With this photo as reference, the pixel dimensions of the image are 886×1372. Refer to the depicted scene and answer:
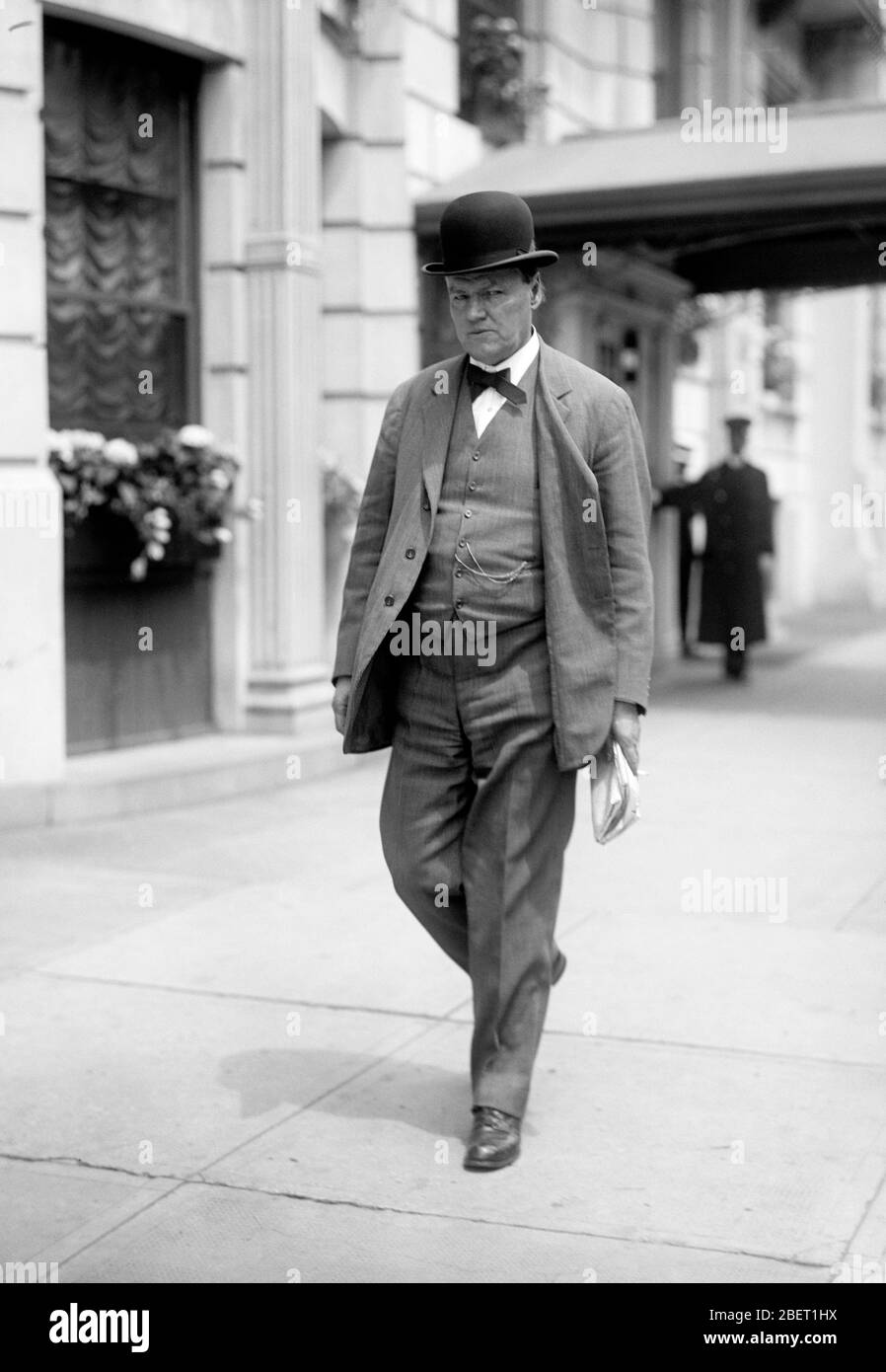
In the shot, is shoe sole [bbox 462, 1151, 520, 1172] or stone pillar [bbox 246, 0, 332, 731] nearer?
shoe sole [bbox 462, 1151, 520, 1172]

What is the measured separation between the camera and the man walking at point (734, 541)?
1534cm

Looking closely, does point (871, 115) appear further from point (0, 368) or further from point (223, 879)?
point (223, 879)

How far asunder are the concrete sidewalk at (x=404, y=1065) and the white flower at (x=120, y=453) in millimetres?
1891

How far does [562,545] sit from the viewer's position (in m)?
4.21

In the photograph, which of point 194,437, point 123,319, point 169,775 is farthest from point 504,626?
point 123,319

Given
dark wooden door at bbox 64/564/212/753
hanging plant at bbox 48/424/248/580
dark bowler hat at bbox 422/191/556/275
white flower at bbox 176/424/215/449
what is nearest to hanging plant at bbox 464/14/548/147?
hanging plant at bbox 48/424/248/580

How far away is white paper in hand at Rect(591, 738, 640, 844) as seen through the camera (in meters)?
4.25

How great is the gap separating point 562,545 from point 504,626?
Result: 0.75ft

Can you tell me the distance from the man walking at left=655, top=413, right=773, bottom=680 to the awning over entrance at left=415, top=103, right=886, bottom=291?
93.3 inches

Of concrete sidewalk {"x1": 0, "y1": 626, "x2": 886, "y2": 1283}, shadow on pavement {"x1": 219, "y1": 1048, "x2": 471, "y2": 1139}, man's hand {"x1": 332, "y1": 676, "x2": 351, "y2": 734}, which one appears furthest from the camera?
shadow on pavement {"x1": 219, "y1": 1048, "x2": 471, "y2": 1139}

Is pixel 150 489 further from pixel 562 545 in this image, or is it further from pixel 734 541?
pixel 734 541

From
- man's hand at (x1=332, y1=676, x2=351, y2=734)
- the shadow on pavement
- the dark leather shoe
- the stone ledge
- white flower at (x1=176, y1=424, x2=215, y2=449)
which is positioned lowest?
the shadow on pavement

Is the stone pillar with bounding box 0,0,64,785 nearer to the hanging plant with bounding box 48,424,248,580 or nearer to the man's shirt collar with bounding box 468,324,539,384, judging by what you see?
the hanging plant with bounding box 48,424,248,580
